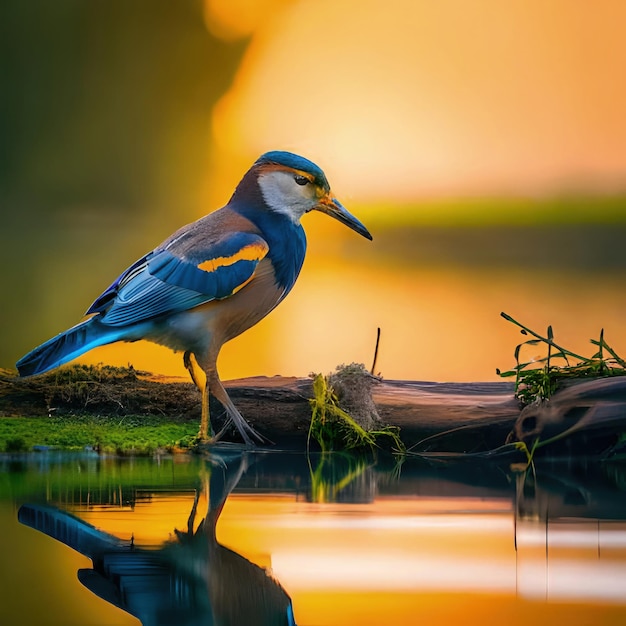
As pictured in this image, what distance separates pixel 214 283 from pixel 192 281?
0.18ft

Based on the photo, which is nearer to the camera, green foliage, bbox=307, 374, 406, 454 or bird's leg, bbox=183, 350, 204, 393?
green foliage, bbox=307, 374, 406, 454

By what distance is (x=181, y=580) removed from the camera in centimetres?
129

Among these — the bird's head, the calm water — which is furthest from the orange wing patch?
the calm water

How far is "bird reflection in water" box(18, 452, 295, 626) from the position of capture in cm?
119

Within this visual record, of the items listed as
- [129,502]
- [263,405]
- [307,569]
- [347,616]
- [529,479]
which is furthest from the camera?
[263,405]

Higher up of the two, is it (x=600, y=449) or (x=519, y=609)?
(x=600, y=449)

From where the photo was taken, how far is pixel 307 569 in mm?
1382

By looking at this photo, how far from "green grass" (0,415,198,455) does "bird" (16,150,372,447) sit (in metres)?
0.11

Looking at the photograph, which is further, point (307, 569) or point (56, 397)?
point (56, 397)

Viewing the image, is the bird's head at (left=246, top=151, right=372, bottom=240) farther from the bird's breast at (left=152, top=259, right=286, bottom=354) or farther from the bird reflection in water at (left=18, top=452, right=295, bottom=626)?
the bird reflection in water at (left=18, top=452, right=295, bottom=626)

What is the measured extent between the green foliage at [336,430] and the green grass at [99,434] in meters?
0.33

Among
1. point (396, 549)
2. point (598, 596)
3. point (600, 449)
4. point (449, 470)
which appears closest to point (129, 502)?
point (396, 549)

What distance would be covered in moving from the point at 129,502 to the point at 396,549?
576 mm

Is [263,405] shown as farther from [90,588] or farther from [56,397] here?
[90,588]
